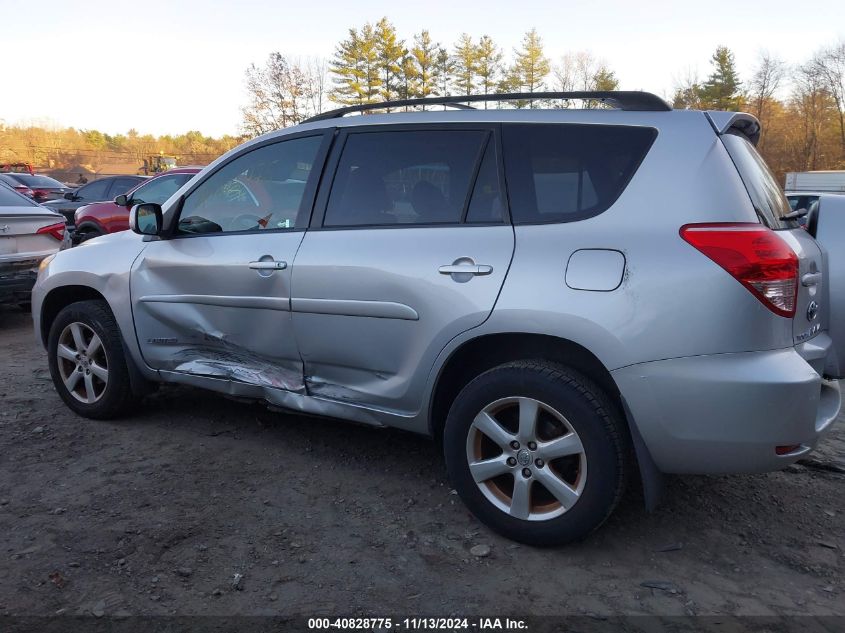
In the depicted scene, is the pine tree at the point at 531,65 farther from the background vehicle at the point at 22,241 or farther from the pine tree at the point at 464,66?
the background vehicle at the point at 22,241

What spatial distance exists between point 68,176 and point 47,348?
2184 inches

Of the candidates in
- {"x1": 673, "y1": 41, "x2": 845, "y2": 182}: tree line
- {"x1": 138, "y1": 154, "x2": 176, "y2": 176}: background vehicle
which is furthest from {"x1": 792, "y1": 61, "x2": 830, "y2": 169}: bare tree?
{"x1": 138, "y1": 154, "x2": 176, "y2": 176}: background vehicle

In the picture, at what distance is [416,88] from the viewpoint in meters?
48.1

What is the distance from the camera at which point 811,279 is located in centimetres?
265

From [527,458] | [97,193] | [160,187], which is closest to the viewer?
[527,458]

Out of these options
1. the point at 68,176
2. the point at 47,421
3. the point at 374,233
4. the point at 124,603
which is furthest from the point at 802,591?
the point at 68,176

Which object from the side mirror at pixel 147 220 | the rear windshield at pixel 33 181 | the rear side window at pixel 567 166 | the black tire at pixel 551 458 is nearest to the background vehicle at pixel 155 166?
the rear windshield at pixel 33 181

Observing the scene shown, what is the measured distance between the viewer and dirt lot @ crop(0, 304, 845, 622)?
2.48 meters

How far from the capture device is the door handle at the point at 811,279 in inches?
101

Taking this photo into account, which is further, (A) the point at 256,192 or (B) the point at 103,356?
(B) the point at 103,356

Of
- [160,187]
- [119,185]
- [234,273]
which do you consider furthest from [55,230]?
[119,185]

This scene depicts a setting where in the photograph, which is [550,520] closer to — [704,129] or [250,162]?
[704,129]

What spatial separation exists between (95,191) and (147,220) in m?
11.9

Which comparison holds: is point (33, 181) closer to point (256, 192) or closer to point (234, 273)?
point (256, 192)
